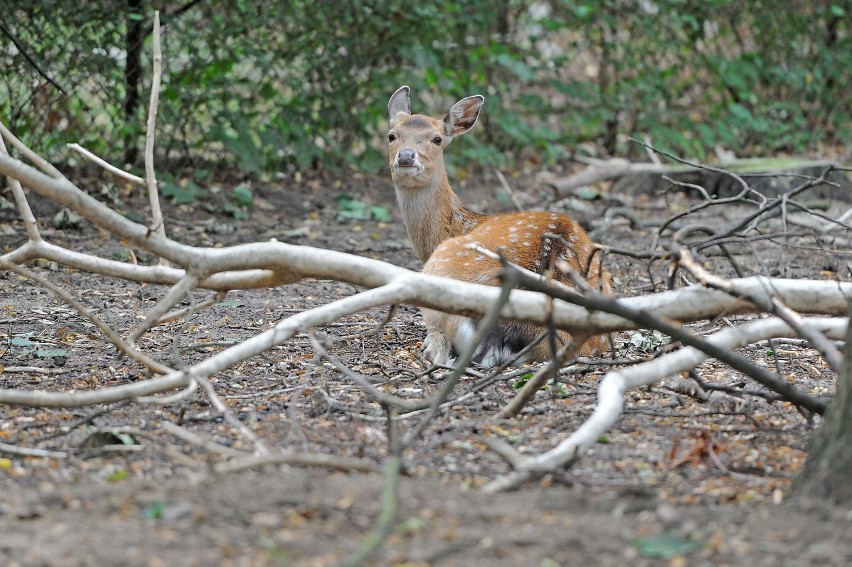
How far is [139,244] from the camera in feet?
12.4

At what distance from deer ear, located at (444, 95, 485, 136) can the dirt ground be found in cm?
151

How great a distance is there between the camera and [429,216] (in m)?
6.62

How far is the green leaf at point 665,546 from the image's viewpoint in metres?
2.52

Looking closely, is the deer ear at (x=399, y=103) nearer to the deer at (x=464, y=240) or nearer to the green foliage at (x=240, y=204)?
the deer at (x=464, y=240)

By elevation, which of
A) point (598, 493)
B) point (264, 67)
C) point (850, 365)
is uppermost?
point (264, 67)

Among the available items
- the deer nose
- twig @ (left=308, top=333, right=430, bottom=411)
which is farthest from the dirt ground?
the deer nose

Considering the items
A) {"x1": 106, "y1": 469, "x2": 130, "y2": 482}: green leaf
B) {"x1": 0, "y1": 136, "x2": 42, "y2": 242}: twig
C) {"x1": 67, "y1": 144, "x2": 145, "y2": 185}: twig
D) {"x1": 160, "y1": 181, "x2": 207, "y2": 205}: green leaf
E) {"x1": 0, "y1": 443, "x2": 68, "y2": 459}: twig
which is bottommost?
{"x1": 106, "y1": 469, "x2": 130, "y2": 482}: green leaf

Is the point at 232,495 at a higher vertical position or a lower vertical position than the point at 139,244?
lower

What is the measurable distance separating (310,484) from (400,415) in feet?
3.53

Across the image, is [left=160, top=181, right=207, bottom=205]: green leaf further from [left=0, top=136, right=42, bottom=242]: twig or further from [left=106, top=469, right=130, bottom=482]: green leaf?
[left=106, top=469, right=130, bottom=482]: green leaf

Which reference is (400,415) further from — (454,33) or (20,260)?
(454,33)

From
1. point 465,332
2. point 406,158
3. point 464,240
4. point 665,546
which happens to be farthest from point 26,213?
point 406,158

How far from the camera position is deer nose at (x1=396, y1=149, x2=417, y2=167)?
21.1 feet

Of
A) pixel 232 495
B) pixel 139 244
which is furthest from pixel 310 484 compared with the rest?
pixel 139 244
